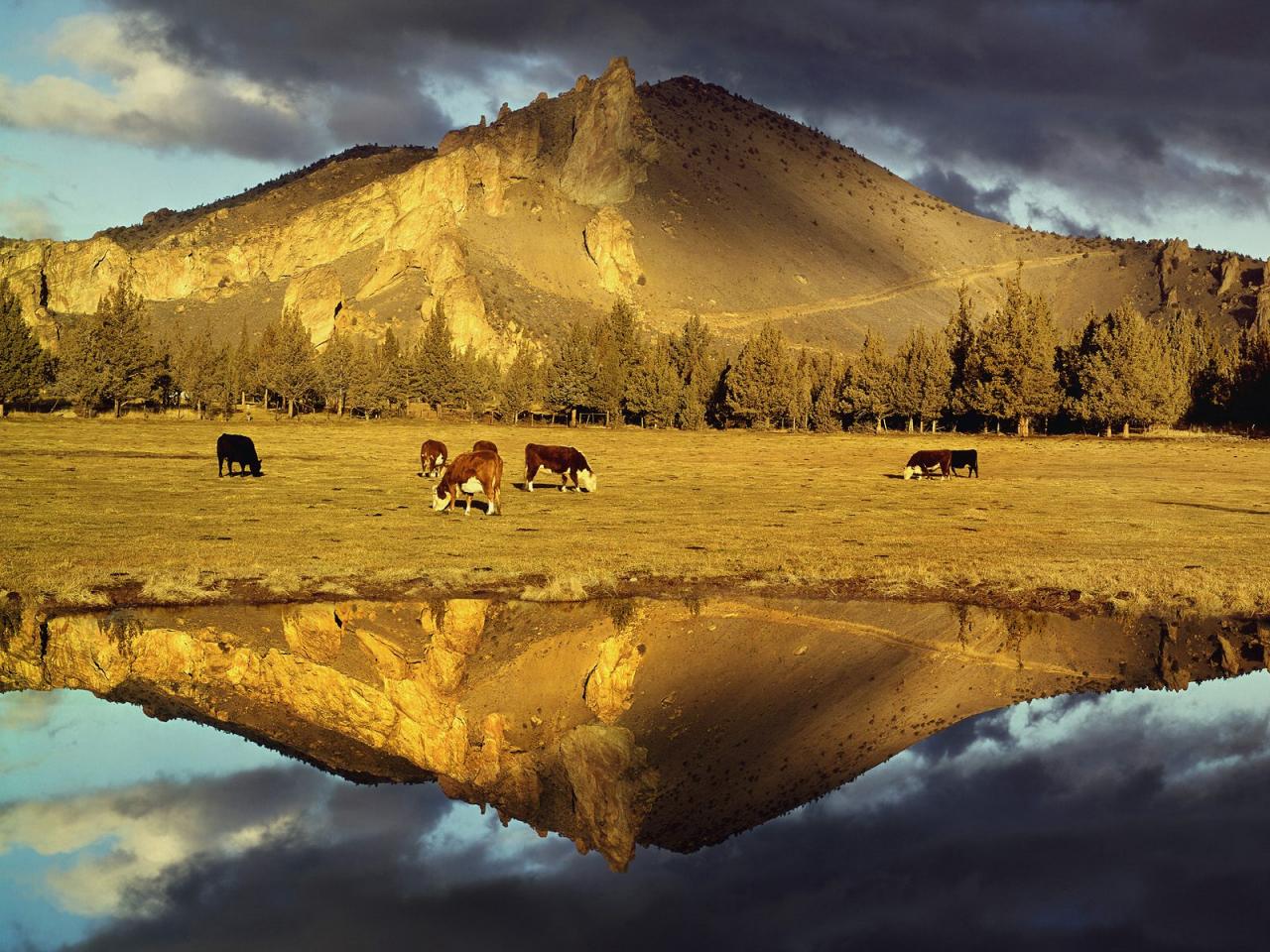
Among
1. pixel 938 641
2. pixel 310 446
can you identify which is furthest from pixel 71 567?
pixel 310 446

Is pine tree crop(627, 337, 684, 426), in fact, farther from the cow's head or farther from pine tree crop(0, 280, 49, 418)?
the cow's head

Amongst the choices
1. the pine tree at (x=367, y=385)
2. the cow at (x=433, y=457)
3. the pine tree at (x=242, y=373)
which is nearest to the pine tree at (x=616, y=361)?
the pine tree at (x=367, y=385)

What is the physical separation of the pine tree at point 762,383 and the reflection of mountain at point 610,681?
10610 cm

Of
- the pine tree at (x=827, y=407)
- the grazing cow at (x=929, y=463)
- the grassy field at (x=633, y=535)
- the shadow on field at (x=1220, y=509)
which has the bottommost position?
the grassy field at (x=633, y=535)

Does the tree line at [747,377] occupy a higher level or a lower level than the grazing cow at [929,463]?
higher

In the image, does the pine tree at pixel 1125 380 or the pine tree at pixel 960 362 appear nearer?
the pine tree at pixel 1125 380

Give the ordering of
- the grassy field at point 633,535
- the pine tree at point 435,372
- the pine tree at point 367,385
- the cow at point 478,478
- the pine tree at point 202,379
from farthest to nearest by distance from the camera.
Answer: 1. the pine tree at point 435,372
2. the pine tree at point 367,385
3. the pine tree at point 202,379
4. the cow at point 478,478
5. the grassy field at point 633,535

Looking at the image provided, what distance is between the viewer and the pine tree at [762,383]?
415 feet

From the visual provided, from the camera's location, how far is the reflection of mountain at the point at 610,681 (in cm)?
1112

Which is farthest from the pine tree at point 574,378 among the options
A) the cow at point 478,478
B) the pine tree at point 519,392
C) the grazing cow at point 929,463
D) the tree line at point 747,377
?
the cow at point 478,478

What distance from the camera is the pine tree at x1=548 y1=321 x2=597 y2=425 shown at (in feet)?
441

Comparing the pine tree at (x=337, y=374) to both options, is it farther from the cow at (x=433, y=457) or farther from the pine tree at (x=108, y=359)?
the cow at (x=433, y=457)

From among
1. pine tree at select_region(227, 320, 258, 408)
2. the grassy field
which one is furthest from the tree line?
the grassy field

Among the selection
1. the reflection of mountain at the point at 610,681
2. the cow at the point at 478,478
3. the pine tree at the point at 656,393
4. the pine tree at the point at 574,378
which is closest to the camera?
the reflection of mountain at the point at 610,681
